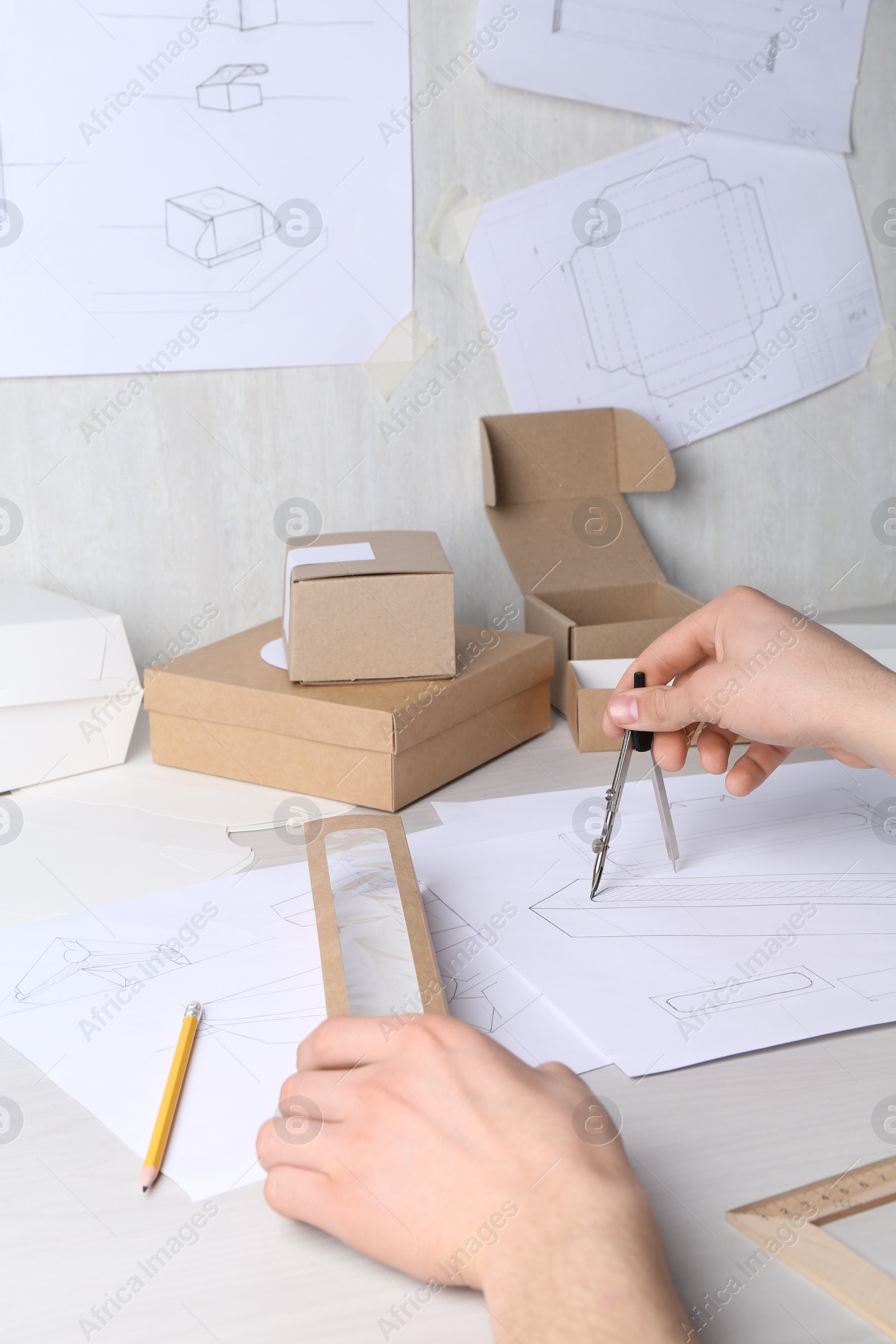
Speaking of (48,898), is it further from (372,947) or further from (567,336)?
(567,336)

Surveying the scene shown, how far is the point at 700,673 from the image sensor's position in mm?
765

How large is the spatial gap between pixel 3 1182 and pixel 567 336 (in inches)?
45.5

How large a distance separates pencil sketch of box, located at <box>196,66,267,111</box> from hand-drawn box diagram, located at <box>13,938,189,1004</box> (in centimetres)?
91

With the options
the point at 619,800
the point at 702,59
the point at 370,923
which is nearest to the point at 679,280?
the point at 702,59

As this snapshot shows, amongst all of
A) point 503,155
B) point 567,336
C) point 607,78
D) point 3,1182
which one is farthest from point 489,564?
point 3,1182

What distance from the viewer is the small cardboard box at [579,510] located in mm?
1266

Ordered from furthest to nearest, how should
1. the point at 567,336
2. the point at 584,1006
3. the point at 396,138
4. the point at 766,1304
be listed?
the point at 567,336 < the point at 396,138 < the point at 584,1006 < the point at 766,1304

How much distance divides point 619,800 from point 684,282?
882 mm

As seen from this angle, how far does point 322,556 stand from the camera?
99 cm

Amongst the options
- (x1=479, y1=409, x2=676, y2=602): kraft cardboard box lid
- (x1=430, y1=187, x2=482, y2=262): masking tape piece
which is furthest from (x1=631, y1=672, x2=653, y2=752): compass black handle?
(x1=430, y1=187, x2=482, y2=262): masking tape piece

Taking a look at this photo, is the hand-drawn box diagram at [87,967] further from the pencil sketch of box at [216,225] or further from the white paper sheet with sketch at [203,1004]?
the pencil sketch of box at [216,225]

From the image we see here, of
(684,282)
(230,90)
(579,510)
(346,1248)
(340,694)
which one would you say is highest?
(230,90)

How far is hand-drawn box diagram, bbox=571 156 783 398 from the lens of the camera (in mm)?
1344

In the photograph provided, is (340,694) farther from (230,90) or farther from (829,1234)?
(230,90)
